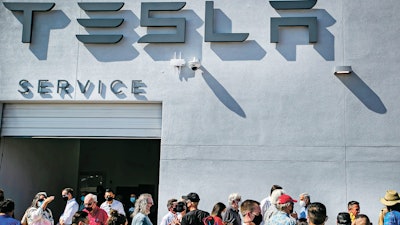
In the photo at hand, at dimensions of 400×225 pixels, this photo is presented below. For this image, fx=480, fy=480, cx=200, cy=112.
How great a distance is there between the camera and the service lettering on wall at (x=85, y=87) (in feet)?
35.6

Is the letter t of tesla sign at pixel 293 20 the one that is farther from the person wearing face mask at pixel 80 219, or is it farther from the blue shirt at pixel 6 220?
the blue shirt at pixel 6 220

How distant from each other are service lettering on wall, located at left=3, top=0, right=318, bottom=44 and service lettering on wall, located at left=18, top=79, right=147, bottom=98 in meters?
0.97

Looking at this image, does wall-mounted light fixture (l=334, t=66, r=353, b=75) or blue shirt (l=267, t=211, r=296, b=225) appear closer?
blue shirt (l=267, t=211, r=296, b=225)

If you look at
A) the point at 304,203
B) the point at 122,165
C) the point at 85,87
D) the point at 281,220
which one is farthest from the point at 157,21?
the point at 122,165

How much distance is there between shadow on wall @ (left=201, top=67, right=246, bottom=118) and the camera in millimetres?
10477

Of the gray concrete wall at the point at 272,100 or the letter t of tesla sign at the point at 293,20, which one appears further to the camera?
the letter t of tesla sign at the point at 293,20

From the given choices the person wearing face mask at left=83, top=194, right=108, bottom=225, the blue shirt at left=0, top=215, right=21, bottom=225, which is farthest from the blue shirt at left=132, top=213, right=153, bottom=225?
the blue shirt at left=0, top=215, right=21, bottom=225

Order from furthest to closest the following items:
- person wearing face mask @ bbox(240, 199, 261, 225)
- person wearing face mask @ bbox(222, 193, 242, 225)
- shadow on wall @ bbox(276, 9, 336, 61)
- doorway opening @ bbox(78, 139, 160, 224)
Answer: doorway opening @ bbox(78, 139, 160, 224)
shadow on wall @ bbox(276, 9, 336, 61)
person wearing face mask @ bbox(222, 193, 242, 225)
person wearing face mask @ bbox(240, 199, 261, 225)

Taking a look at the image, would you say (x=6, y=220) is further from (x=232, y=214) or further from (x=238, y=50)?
(x=238, y=50)

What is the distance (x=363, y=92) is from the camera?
33.6ft

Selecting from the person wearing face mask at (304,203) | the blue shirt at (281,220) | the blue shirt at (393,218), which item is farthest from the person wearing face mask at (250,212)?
the person wearing face mask at (304,203)

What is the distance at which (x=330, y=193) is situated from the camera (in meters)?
10.0

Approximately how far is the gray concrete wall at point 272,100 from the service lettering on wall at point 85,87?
0.38 ft

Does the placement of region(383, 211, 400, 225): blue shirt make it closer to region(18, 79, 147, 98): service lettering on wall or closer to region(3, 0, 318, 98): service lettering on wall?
region(3, 0, 318, 98): service lettering on wall
